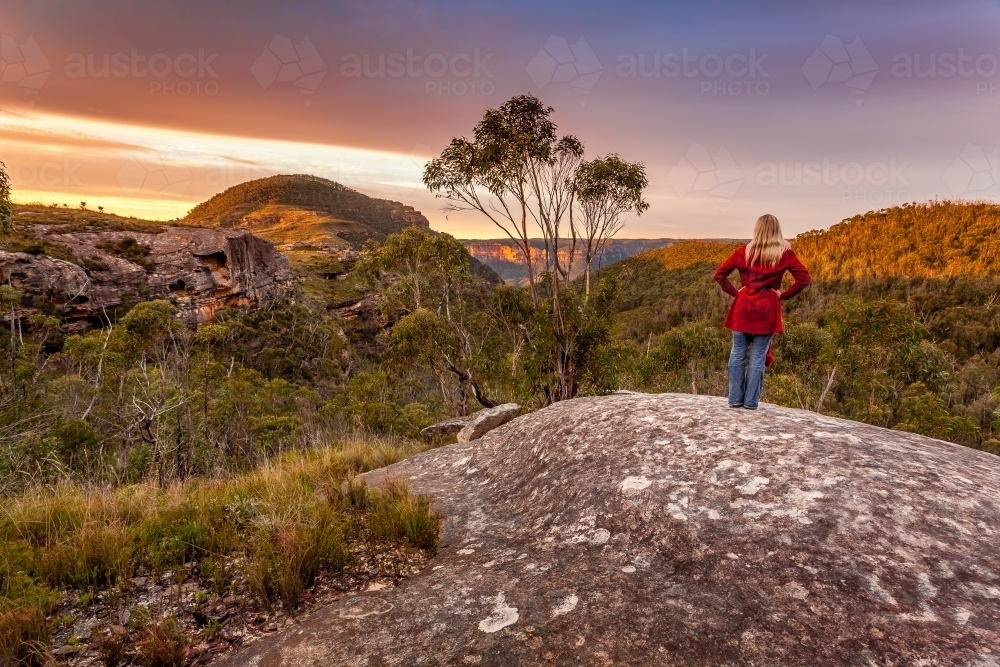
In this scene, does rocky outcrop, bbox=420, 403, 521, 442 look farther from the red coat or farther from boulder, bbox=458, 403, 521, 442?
the red coat

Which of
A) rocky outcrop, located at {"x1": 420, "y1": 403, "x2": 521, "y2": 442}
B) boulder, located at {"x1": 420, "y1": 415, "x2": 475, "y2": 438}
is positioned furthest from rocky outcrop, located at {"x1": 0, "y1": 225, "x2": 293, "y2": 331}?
rocky outcrop, located at {"x1": 420, "y1": 403, "x2": 521, "y2": 442}

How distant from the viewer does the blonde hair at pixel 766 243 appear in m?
5.79

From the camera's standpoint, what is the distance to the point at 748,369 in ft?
20.8

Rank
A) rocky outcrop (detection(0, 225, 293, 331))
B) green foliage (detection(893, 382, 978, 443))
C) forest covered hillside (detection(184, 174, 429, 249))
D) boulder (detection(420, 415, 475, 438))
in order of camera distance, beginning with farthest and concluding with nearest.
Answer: forest covered hillside (detection(184, 174, 429, 249)), rocky outcrop (detection(0, 225, 293, 331)), green foliage (detection(893, 382, 978, 443)), boulder (detection(420, 415, 475, 438))

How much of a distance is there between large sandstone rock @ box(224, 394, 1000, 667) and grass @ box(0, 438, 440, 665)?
49 cm

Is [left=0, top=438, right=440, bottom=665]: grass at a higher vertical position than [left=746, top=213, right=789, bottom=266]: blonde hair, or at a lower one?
lower

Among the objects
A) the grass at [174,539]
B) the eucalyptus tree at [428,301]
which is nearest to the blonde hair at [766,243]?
the grass at [174,539]

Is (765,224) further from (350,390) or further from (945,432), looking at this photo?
(350,390)

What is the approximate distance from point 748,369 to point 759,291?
3.63 ft

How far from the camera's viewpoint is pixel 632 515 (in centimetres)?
431

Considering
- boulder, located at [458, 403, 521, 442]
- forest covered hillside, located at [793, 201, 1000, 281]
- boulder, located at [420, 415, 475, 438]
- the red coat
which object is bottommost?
boulder, located at [420, 415, 475, 438]

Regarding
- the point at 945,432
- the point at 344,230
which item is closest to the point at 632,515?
the point at 945,432

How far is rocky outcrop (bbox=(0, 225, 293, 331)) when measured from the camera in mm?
41969

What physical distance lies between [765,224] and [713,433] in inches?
108
